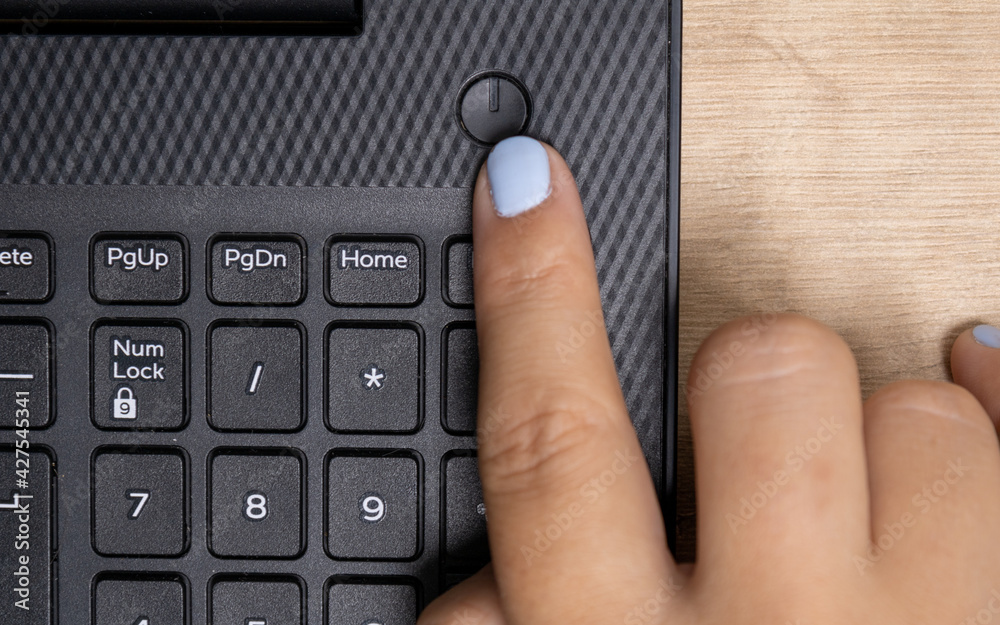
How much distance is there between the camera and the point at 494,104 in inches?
14.8

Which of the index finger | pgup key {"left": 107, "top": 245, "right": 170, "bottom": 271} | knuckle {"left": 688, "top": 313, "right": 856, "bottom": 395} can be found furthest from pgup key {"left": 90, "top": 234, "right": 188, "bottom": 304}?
knuckle {"left": 688, "top": 313, "right": 856, "bottom": 395}

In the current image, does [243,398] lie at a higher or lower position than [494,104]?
lower

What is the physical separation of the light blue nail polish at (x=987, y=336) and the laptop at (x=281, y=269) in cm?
15

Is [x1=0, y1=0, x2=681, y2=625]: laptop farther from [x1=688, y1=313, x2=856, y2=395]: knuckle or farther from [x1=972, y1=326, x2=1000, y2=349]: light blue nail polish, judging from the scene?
[x1=972, y1=326, x2=1000, y2=349]: light blue nail polish

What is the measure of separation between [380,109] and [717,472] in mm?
223

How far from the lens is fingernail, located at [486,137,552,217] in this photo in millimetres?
368

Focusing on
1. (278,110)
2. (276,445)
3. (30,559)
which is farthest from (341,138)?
(30,559)

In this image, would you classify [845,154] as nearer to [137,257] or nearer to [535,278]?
[535,278]

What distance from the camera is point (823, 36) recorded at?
38cm

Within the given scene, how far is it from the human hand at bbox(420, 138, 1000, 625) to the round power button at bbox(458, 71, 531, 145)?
0.04ft

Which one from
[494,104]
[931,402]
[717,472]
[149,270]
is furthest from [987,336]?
[149,270]

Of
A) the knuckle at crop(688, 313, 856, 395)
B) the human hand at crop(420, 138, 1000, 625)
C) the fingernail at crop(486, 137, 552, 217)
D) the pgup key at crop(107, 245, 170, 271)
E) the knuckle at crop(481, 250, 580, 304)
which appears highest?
the fingernail at crop(486, 137, 552, 217)

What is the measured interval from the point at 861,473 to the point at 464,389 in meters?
0.18

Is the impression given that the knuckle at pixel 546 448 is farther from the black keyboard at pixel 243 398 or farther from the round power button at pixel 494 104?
the round power button at pixel 494 104
